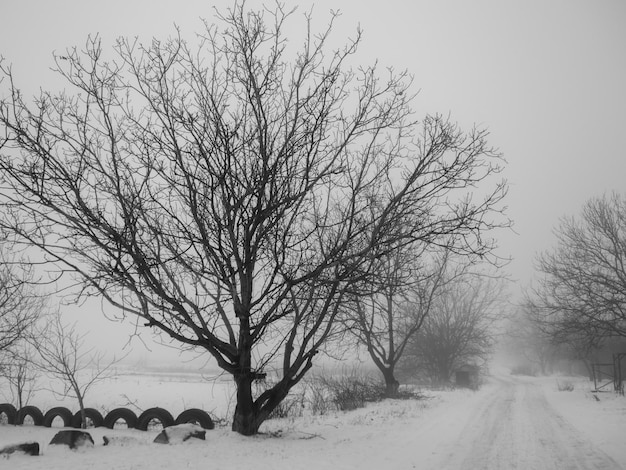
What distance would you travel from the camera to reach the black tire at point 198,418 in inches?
402

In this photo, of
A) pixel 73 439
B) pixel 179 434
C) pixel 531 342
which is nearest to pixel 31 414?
pixel 73 439

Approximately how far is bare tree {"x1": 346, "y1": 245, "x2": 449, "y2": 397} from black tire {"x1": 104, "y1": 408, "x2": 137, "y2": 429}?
633 cm

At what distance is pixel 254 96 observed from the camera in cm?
816

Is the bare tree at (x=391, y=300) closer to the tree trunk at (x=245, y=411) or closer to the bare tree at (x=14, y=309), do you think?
the tree trunk at (x=245, y=411)

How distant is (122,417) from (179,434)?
15.0 feet

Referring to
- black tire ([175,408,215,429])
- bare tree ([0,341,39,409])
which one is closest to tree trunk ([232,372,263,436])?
black tire ([175,408,215,429])

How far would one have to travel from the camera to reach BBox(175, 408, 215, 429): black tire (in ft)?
33.5

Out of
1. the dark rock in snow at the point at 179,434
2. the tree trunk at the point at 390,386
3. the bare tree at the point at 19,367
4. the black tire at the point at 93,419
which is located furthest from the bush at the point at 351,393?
the bare tree at the point at 19,367

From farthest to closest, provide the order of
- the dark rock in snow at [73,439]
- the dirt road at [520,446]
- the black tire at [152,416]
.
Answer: the black tire at [152,416] < the dark rock in snow at [73,439] < the dirt road at [520,446]

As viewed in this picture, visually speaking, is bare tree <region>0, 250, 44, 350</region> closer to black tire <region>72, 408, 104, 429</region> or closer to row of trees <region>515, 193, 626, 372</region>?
black tire <region>72, 408, 104, 429</region>

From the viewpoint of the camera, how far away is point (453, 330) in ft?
114

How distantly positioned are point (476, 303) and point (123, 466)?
35.5 metres

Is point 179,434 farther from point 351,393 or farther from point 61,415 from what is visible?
point 351,393

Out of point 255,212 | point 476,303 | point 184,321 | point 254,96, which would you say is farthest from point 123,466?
point 476,303
